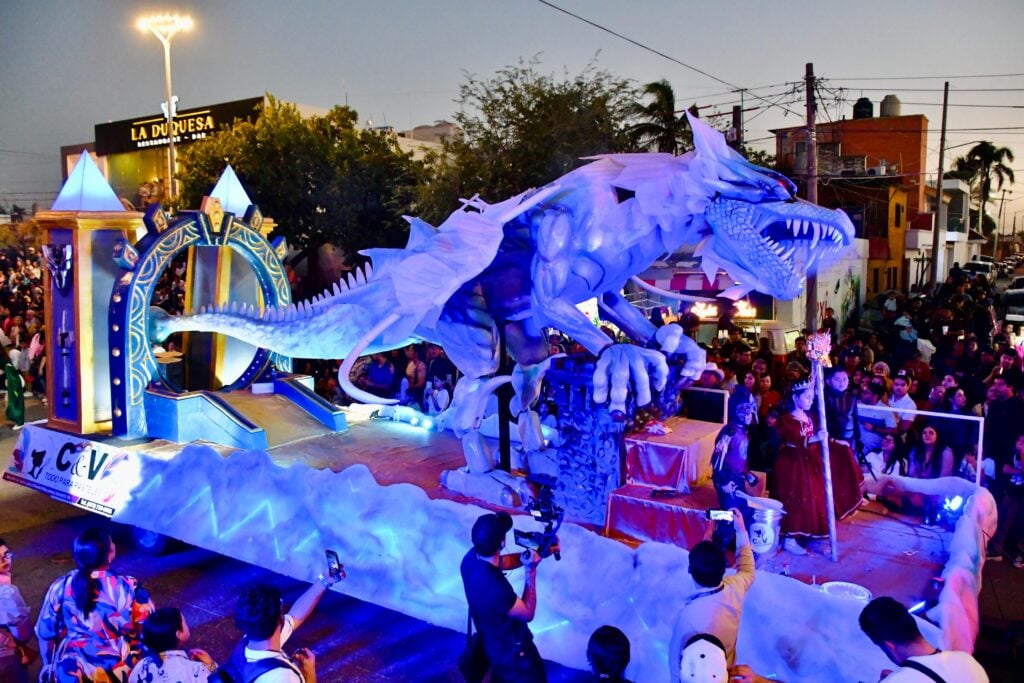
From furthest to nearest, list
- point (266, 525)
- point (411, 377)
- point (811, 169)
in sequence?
point (811, 169) < point (411, 377) < point (266, 525)

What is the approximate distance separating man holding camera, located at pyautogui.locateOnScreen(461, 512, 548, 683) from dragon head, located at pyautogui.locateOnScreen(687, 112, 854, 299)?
2617 millimetres

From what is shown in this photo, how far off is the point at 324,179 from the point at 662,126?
9.18m

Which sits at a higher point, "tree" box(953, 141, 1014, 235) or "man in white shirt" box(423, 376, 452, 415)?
"tree" box(953, 141, 1014, 235)

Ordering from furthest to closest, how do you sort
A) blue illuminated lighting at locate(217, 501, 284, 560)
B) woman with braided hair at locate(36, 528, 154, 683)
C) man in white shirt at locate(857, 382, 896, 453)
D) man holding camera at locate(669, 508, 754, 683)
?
1. man in white shirt at locate(857, 382, 896, 453)
2. blue illuminated lighting at locate(217, 501, 284, 560)
3. woman with braided hair at locate(36, 528, 154, 683)
4. man holding camera at locate(669, 508, 754, 683)

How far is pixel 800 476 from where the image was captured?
16.9 ft

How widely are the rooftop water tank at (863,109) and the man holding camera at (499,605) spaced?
2759 cm

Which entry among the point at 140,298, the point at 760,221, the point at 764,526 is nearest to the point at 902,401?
the point at 764,526

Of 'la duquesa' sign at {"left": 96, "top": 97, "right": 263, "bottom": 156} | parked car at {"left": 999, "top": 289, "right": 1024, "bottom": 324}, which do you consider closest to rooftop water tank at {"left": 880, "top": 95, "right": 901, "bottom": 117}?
parked car at {"left": 999, "top": 289, "right": 1024, "bottom": 324}

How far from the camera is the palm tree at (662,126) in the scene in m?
20.7

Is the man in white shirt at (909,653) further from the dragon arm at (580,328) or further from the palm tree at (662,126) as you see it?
the palm tree at (662,126)

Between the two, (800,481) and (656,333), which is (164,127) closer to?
(656,333)

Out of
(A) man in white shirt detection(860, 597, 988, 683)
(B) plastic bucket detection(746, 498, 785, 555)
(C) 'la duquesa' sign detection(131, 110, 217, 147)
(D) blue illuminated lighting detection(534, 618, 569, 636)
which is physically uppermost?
(C) 'la duquesa' sign detection(131, 110, 217, 147)

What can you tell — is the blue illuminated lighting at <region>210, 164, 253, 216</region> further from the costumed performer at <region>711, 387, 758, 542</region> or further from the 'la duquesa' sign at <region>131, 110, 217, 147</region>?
the 'la duquesa' sign at <region>131, 110, 217, 147</region>

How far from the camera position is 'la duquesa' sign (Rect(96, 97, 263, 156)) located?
24453mm
